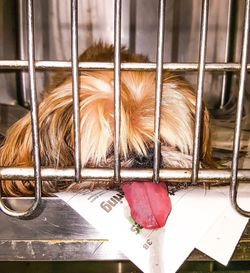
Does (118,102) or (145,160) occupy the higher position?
(118,102)

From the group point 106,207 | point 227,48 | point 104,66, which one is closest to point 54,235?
point 106,207

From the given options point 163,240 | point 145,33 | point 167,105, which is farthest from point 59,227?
point 145,33

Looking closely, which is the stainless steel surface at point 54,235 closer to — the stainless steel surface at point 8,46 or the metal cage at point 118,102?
the metal cage at point 118,102

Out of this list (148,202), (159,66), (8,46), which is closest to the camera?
(159,66)

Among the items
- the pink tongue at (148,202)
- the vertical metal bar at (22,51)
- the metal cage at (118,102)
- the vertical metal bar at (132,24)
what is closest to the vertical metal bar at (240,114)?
the metal cage at (118,102)

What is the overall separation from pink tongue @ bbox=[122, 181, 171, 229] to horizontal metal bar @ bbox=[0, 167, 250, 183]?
→ 0.06 m

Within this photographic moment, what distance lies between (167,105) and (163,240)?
436 millimetres

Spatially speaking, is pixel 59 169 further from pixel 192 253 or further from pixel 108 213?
pixel 192 253

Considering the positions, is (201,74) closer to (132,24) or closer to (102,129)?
(102,129)

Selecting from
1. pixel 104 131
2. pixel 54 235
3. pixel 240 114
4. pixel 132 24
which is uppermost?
pixel 132 24

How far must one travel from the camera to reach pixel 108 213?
0.81 metres

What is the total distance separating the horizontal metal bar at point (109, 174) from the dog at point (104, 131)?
24 centimetres

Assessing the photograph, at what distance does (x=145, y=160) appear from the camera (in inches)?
41.6

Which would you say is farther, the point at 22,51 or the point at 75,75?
the point at 22,51
